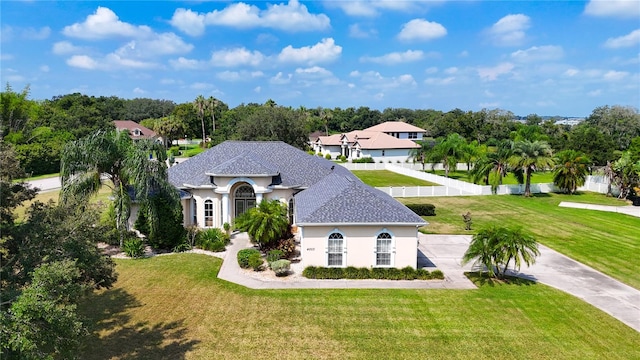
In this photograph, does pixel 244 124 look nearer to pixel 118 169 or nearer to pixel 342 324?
pixel 118 169

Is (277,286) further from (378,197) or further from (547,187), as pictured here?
(547,187)

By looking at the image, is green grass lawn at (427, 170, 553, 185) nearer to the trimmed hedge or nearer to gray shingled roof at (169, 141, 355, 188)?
gray shingled roof at (169, 141, 355, 188)

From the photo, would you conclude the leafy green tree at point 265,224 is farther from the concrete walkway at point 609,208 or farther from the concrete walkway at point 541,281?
the concrete walkway at point 609,208

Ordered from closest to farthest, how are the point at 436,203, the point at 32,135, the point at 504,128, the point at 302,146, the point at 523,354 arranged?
the point at 523,354 < the point at 436,203 < the point at 32,135 < the point at 302,146 < the point at 504,128

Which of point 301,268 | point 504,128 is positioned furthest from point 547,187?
point 504,128

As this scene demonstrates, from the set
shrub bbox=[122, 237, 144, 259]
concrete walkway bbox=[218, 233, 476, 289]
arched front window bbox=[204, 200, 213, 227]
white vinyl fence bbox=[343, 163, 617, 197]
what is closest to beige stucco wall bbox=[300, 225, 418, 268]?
concrete walkway bbox=[218, 233, 476, 289]
